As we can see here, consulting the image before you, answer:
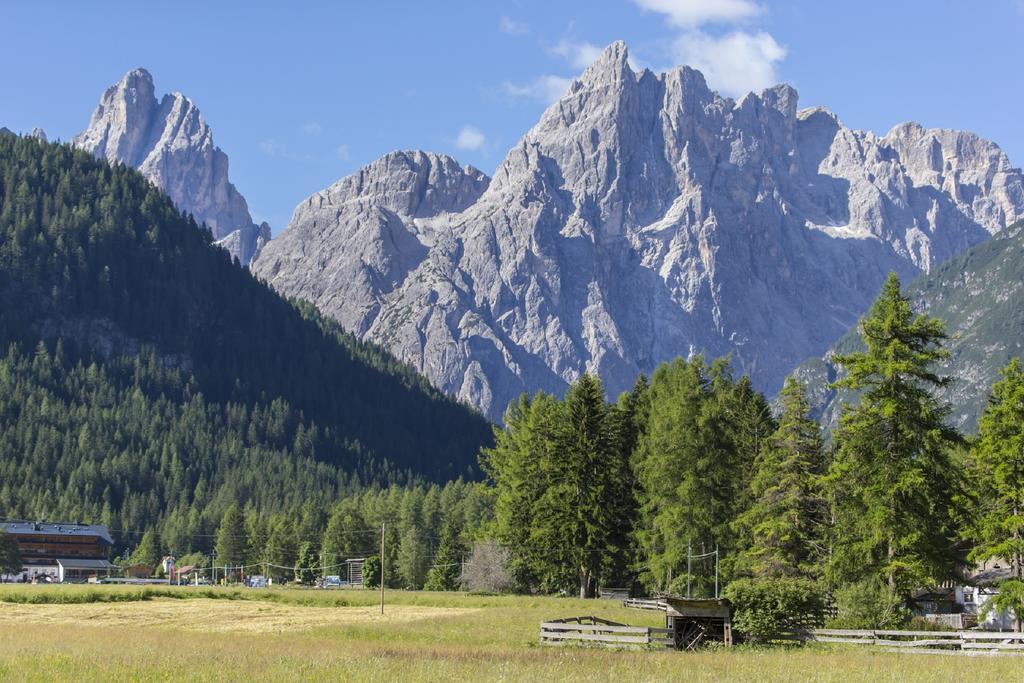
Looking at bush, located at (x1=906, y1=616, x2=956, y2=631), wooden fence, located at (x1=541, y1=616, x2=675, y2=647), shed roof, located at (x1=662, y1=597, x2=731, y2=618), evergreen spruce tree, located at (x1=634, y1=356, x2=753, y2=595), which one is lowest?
wooden fence, located at (x1=541, y1=616, x2=675, y2=647)

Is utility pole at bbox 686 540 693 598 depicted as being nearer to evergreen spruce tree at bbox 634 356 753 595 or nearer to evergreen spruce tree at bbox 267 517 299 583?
evergreen spruce tree at bbox 634 356 753 595

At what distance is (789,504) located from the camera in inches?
2977

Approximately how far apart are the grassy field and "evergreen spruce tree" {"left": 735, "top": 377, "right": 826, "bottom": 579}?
9862mm

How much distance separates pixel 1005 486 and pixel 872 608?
31.2ft

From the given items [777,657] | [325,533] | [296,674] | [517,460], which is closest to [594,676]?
[296,674]

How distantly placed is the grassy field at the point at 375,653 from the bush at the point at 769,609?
12.3 feet

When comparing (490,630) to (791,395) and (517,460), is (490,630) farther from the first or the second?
(517,460)

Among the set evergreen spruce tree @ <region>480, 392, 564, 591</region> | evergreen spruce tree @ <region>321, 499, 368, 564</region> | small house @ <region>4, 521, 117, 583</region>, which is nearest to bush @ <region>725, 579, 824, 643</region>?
evergreen spruce tree @ <region>480, 392, 564, 591</region>

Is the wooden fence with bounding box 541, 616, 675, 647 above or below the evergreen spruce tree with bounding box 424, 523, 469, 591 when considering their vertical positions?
below

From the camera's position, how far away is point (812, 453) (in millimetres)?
77250

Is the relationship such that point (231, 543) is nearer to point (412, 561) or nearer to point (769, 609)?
point (412, 561)

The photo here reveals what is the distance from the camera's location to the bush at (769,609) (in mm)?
56438

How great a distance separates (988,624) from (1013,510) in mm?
25629

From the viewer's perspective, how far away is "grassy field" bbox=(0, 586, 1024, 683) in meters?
36.0
